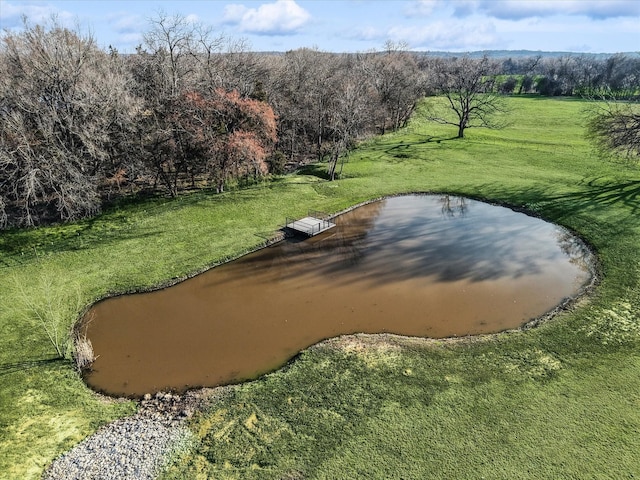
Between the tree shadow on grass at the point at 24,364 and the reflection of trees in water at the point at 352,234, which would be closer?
the tree shadow on grass at the point at 24,364

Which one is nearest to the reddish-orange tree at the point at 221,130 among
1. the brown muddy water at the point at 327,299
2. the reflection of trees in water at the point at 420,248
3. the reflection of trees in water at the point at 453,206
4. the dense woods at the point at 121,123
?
the dense woods at the point at 121,123

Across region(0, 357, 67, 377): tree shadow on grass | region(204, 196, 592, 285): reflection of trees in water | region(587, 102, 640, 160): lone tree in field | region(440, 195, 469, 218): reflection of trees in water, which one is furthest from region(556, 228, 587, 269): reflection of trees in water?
region(0, 357, 67, 377): tree shadow on grass

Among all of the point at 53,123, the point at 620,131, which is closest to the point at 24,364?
the point at 53,123

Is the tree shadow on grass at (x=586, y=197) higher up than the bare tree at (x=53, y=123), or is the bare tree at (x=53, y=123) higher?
the bare tree at (x=53, y=123)

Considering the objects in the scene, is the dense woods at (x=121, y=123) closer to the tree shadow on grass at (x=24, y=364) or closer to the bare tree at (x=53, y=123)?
the bare tree at (x=53, y=123)

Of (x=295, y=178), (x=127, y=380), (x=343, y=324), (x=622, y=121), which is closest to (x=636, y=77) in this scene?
(x=622, y=121)

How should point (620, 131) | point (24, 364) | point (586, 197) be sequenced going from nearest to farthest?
point (24, 364), point (620, 131), point (586, 197)

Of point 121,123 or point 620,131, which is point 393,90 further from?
point 121,123

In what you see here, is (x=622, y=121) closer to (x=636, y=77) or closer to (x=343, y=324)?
(x=343, y=324)
